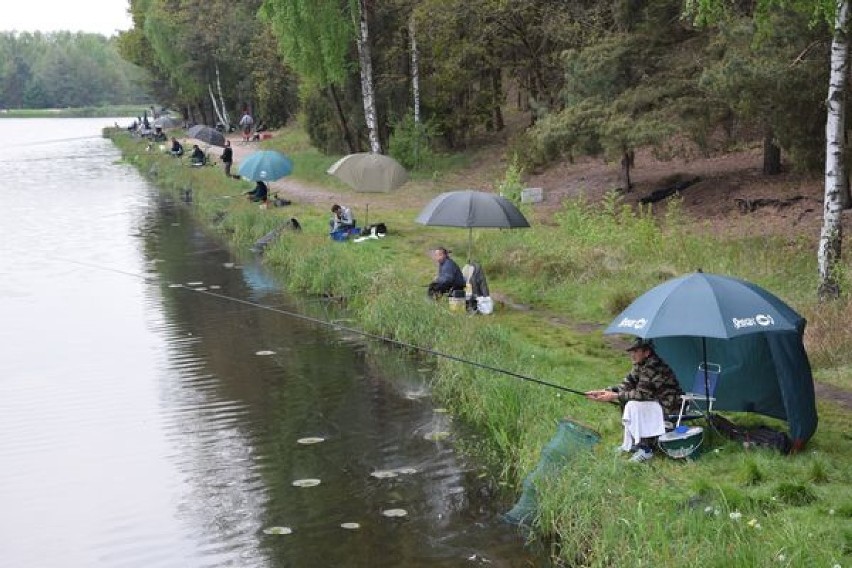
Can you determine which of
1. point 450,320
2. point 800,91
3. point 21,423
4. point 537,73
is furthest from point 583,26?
point 21,423

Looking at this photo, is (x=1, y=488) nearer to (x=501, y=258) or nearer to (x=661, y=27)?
(x=501, y=258)

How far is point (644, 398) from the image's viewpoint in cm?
942

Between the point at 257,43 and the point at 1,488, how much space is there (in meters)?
40.3

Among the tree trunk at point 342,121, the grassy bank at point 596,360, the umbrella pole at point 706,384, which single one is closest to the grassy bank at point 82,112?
the tree trunk at point 342,121

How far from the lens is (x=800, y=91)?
1742 centimetres

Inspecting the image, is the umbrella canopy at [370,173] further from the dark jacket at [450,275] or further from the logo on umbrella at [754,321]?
the logo on umbrella at [754,321]

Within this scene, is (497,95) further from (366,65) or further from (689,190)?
(689,190)

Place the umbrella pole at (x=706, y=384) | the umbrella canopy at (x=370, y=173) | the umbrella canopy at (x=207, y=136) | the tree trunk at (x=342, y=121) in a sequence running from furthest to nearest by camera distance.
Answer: the umbrella canopy at (x=207, y=136), the tree trunk at (x=342, y=121), the umbrella canopy at (x=370, y=173), the umbrella pole at (x=706, y=384)

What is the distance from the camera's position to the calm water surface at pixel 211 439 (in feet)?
30.4

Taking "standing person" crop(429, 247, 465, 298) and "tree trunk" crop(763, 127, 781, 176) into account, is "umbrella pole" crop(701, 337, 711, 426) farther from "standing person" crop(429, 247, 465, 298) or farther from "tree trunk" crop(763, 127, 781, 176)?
"tree trunk" crop(763, 127, 781, 176)

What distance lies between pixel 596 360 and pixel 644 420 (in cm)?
397

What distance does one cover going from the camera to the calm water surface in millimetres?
9266

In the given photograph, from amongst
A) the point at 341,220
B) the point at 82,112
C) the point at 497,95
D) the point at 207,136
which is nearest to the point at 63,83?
the point at 82,112

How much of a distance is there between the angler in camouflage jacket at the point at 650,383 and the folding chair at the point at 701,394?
122 millimetres
